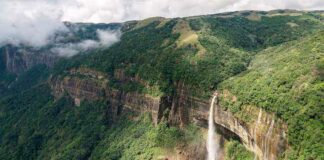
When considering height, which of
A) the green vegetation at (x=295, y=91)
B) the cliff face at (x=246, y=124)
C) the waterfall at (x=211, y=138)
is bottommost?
the waterfall at (x=211, y=138)

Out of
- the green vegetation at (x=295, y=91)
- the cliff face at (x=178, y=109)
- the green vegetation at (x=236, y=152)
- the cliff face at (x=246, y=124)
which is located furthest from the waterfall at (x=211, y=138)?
the green vegetation at (x=295, y=91)

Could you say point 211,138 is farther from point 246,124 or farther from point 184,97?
point 246,124

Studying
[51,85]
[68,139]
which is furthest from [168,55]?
[51,85]

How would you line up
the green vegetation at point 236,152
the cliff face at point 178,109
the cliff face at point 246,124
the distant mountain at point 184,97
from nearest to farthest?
the cliff face at point 246,124, the distant mountain at point 184,97, the cliff face at point 178,109, the green vegetation at point 236,152

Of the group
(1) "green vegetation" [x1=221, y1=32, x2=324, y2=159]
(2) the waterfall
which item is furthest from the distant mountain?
(2) the waterfall

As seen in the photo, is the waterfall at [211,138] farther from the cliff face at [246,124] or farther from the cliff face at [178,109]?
the cliff face at [178,109]

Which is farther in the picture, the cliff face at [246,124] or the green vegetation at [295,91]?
the cliff face at [246,124]

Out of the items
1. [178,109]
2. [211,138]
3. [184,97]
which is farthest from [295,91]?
[178,109]

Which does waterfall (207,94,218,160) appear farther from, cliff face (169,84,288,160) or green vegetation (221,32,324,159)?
green vegetation (221,32,324,159)

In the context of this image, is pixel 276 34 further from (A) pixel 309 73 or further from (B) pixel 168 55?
(A) pixel 309 73
